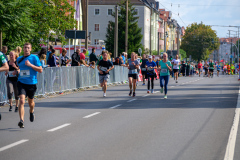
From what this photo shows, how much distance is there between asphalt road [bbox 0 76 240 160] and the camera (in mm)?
7371

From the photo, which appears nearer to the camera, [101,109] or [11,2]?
[101,109]

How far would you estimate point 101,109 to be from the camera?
1486 centimetres

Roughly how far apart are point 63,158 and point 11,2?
50.7 ft

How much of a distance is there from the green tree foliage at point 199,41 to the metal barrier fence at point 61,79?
3715 inches

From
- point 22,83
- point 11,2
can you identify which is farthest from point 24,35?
point 22,83

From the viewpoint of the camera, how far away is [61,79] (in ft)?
70.1

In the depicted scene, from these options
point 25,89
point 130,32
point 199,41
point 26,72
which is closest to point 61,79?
point 25,89

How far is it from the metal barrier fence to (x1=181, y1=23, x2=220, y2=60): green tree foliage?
3715 inches

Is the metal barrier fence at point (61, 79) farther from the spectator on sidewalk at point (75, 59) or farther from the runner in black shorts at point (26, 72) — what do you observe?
the runner in black shorts at point (26, 72)

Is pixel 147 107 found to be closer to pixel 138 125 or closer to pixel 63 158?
pixel 138 125

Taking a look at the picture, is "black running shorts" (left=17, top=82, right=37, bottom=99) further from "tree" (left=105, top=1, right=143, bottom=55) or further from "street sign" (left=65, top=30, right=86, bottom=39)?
"tree" (left=105, top=1, right=143, bottom=55)

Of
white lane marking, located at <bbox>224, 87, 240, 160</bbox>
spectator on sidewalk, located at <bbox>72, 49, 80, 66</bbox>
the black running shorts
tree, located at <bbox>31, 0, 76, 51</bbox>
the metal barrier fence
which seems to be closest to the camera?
white lane marking, located at <bbox>224, 87, 240, 160</bbox>

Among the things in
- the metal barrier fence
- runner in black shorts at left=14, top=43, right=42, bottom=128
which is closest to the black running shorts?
runner in black shorts at left=14, top=43, right=42, bottom=128

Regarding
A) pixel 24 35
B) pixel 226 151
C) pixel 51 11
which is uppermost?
pixel 51 11
